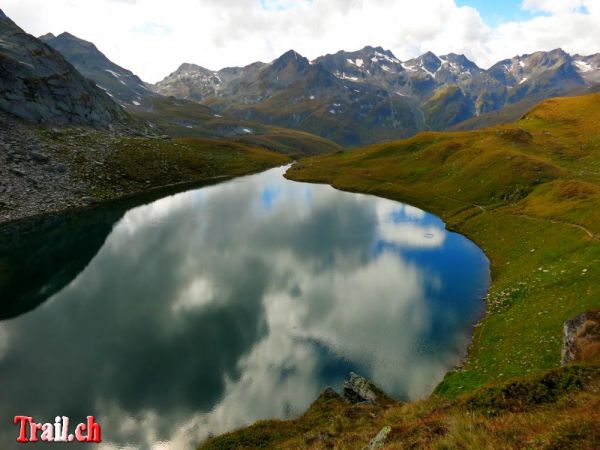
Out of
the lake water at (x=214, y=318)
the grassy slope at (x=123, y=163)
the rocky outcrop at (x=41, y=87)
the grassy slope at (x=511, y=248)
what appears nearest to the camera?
the grassy slope at (x=511, y=248)

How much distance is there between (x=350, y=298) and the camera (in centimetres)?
4981

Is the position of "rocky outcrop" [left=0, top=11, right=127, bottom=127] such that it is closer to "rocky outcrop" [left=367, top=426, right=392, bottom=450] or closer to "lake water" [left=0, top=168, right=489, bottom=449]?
"lake water" [left=0, top=168, right=489, bottom=449]

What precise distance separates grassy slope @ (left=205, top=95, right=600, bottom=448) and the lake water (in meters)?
4.41

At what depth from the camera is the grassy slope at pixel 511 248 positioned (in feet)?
51.8

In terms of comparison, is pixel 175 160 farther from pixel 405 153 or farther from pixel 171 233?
pixel 405 153

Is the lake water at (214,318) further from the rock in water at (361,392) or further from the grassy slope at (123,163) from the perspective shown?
the grassy slope at (123,163)

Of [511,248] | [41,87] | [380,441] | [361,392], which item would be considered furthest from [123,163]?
[380,441]

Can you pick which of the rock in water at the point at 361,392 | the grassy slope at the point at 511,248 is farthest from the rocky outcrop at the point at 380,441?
the rock in water at the point at 361,392

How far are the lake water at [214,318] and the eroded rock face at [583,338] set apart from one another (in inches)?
459

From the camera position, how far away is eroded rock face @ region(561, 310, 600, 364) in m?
23.6

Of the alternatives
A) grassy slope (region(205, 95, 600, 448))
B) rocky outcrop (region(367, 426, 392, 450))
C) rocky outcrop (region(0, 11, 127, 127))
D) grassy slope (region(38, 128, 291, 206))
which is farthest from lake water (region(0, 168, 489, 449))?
rocky outcrop (region(0, 11, 127, 127))

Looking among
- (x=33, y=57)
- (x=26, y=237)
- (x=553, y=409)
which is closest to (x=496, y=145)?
(x=553, y=409)

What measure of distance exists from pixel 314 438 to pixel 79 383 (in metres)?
23.0

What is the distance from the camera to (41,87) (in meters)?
148
